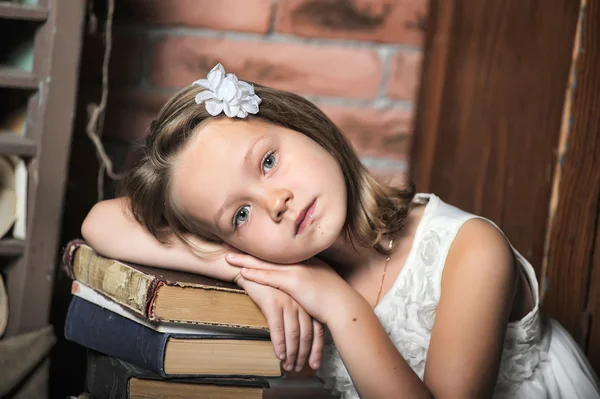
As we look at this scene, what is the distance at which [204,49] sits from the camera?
1643 millimetres

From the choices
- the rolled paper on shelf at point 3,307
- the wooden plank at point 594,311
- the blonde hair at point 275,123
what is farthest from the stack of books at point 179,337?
the wooden plank at point 594,311

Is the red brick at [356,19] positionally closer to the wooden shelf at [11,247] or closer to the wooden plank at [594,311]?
the wooden plank at [594,311]

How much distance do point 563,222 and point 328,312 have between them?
2.18ft

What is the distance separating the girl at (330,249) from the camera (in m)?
1.09

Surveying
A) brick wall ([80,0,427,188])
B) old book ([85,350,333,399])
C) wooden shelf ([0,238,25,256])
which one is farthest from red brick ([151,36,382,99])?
old book ([85,350,333,399])

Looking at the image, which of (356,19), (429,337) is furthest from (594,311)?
(356,19)

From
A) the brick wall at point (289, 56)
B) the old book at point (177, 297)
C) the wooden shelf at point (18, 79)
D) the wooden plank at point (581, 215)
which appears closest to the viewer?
the old book at point (177, 297)

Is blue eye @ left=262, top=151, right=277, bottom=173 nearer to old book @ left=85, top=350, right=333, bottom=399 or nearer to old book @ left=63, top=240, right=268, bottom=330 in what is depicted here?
old book @ left=63, top=240, right=268, bottom=330

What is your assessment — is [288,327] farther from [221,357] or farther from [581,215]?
[581,215]

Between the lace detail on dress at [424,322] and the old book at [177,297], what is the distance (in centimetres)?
29

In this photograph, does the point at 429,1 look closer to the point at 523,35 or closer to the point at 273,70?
the point at 523,35

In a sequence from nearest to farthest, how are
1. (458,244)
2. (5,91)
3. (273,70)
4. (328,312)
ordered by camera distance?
1. (328,312)
2. (458,244)
3. (5,91)
4. (273,70)

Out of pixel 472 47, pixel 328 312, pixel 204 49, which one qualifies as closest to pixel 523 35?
pixel 472 47

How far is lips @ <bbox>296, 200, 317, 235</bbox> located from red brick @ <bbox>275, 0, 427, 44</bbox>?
660 mm
